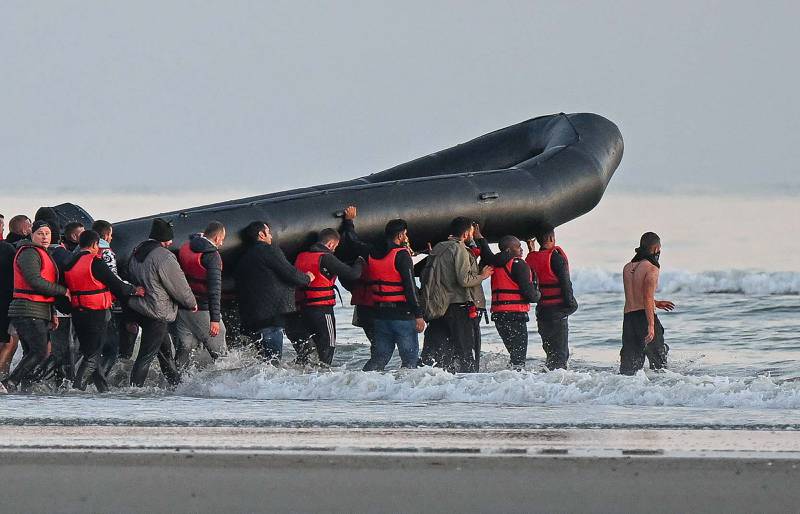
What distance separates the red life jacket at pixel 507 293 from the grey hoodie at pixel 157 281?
299cm

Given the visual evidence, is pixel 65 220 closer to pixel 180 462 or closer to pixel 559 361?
pixel 559 361

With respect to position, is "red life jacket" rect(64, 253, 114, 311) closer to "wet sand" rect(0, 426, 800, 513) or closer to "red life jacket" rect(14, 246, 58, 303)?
"red life jacket" rect(14, 246, 58, 303)

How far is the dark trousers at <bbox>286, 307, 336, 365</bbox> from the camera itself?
40.4 ft

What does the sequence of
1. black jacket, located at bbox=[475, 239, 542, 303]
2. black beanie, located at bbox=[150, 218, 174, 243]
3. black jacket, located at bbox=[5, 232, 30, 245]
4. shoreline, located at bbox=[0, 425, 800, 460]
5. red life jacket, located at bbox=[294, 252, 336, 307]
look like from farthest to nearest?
black jacket, located at bbox=[475, 239, 542, 303]
red life jacket, located at bbox=[294, 252, 336, 307]
black jacket, located at bbox=[5, 232, 30, 245]
black beanie, located at bbox=[150, 218, 174, 243]
shoreline, located at bbox=[0, 425, 800, 460]

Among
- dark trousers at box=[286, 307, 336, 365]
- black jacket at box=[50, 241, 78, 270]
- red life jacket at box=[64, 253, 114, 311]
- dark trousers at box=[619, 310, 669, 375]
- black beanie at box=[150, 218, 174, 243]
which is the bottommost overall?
dark trousers at box=[619, 310, 669, 375]

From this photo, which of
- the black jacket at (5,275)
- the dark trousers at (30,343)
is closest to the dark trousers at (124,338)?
the dark trousers at (30,343)

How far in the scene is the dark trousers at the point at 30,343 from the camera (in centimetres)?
1105

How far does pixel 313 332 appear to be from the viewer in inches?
487

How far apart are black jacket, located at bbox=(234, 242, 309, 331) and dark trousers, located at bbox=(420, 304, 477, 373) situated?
54.6 inches

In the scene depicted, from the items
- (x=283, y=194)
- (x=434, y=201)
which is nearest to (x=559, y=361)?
(x=434, y=201)

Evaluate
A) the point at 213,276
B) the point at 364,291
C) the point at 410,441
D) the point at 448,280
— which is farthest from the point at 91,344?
the point at 410,441

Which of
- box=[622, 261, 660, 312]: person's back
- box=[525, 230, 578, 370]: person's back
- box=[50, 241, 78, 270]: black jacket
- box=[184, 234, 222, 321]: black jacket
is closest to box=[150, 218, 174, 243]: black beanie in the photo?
box=[184, 234, 222, 321]: black jacket

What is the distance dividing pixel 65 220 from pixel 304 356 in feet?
8.18

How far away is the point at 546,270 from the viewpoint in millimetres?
12891
